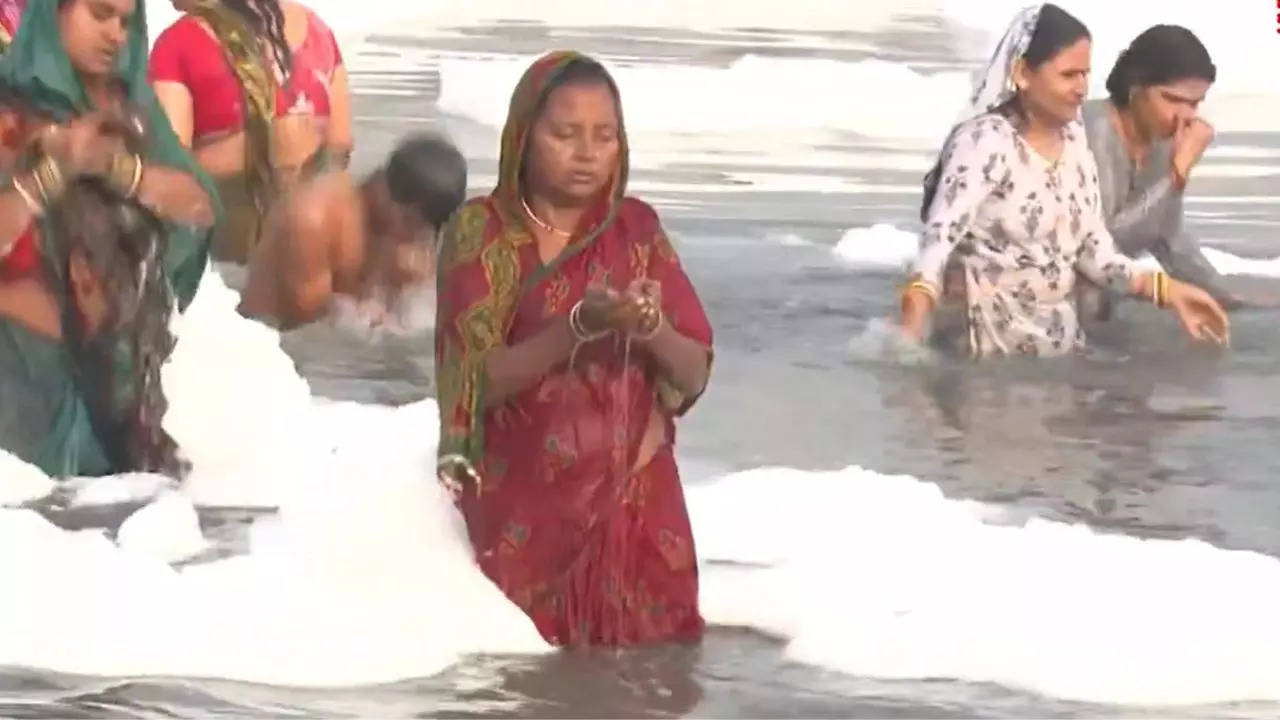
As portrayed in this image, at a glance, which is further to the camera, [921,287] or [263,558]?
[921,287]

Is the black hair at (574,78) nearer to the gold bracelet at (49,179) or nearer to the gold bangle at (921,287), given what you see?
the gold bangle at (921,287)

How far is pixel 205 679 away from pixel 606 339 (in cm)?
52

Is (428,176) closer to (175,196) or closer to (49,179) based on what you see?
(175,196)

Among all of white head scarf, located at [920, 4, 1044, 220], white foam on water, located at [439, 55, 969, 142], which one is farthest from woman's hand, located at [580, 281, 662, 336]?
white head scarf, located at [920, 4, 1044, 220]

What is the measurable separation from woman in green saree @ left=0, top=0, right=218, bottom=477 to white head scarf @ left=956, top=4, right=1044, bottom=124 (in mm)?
880

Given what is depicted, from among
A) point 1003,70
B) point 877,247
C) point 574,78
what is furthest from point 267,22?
point 1003,70

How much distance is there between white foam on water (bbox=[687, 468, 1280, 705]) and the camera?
190cm

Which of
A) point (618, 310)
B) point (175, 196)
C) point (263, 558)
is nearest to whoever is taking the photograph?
point (618, 310)

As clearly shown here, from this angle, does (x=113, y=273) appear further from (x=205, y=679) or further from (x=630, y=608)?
(x=630, y=608)

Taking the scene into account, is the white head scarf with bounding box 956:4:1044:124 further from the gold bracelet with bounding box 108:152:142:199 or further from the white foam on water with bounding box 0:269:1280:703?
the gold bracelet with bounding box 108:152:142:199

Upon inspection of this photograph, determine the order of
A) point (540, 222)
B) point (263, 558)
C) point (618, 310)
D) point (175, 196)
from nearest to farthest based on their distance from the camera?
1. point (618, 310)
2. point (540, 222)
3. point (263, 558)
4. point (175, 196)

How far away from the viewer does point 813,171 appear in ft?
7.16

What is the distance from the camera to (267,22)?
2182mm

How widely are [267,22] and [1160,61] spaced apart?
1.03 meters
